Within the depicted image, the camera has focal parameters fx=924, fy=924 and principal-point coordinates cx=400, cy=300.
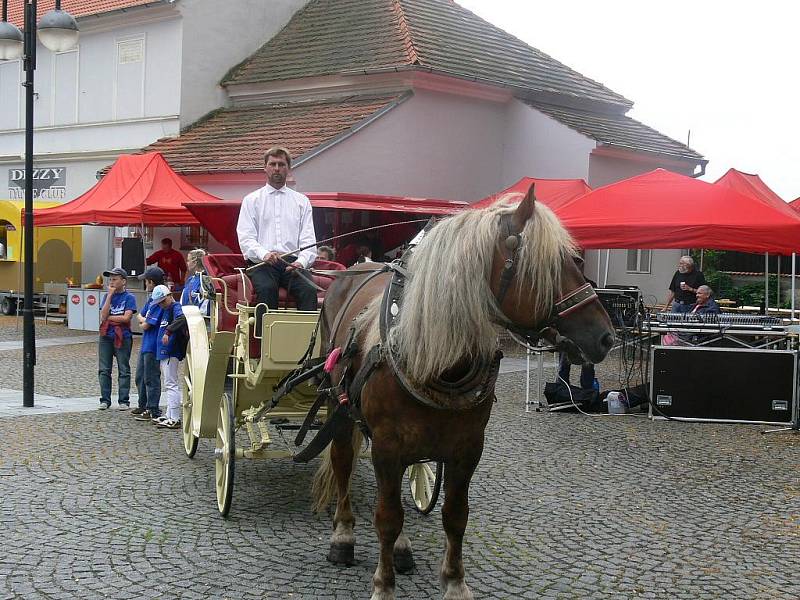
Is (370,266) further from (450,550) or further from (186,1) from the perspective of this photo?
(186,1)

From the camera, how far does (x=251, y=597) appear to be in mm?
4586

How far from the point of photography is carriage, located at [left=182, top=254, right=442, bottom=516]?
5.82m

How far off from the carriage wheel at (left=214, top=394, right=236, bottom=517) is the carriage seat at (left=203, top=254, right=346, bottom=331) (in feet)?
1.92

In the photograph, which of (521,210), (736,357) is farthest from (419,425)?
(736,357)

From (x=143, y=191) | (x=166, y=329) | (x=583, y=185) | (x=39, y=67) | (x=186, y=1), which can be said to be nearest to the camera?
(x=166, y=329)

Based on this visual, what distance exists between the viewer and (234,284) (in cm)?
667

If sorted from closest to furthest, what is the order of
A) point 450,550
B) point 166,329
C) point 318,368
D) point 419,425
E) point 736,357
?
point 419,425 < point 450,550 < point 318,368 < point 166,329 < point 736,357

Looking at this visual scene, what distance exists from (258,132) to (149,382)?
37.7 feet

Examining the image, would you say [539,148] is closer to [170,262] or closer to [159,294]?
[170,262]

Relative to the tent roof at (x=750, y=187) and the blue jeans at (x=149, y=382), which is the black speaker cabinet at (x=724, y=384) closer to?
the tent roof at (x=750, y=187)

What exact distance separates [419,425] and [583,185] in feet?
37.5

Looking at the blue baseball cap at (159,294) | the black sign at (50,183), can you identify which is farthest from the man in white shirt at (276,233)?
the black sign at (50,183)

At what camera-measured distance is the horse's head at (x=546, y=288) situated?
3791mm

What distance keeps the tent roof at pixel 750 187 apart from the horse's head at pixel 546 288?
26.5ft
